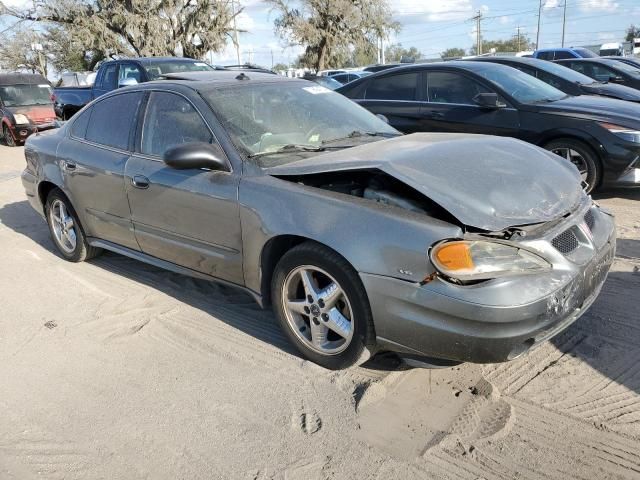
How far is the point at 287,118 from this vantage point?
3.98 meters

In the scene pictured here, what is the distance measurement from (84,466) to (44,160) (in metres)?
3.50

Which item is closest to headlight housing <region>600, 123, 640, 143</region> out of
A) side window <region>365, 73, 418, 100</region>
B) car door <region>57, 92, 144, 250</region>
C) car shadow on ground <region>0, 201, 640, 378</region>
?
car shadow on ground <region>0, 201, 640, 378</region>

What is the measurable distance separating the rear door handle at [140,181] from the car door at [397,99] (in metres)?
4.17

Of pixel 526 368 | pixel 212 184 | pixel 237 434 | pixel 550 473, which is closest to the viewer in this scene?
pixel 550 473

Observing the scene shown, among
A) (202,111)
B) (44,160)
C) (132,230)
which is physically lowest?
(132,230)

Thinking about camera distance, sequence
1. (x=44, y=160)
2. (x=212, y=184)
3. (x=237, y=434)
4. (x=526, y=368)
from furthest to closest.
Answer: (x=44, y=160)
(x=212, y=184)
(x=526, y=368)
(x=237, y=434)

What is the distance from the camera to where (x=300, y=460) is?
8.57 feet

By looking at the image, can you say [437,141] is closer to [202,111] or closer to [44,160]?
[202,111]

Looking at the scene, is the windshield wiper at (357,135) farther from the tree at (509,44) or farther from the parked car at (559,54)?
the tree at (509,44)

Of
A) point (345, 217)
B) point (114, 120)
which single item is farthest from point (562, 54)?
point (345, 217)

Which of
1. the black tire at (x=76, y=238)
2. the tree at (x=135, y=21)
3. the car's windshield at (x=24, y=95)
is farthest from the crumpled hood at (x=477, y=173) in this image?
the tree at (x=135, y=21)

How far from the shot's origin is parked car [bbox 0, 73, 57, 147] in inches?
588

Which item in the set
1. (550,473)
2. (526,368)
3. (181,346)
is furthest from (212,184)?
(550,473)

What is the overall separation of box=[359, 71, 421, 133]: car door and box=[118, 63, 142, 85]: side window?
541 centimetres
